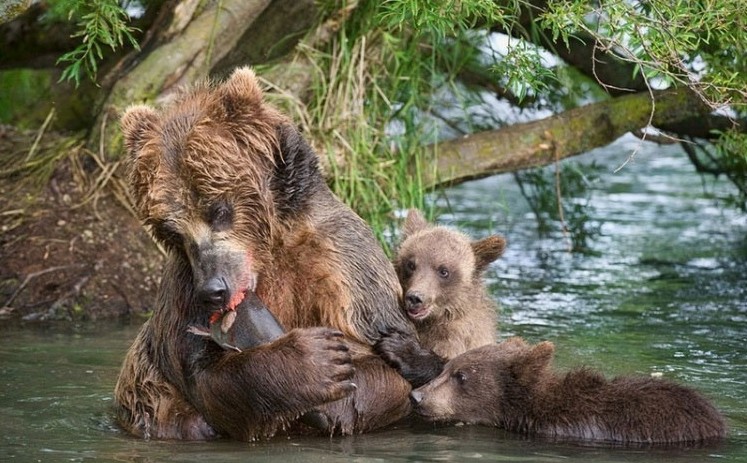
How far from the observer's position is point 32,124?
14164 mm

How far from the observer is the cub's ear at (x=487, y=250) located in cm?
958

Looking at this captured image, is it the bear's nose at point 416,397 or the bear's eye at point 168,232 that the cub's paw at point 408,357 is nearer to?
the bear's nose at point 416,397

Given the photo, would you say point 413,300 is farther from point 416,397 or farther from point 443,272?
point 416,397

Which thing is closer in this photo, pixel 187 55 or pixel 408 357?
pixel 408 357

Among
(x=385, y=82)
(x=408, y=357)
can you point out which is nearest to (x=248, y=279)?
(x=408, y=357)

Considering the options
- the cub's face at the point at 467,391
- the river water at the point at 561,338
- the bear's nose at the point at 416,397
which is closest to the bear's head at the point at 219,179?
the river water at the point at 561,338

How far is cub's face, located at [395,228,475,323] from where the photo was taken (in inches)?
360

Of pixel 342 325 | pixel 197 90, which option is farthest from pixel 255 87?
pixel 342 325

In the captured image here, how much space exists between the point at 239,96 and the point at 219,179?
0.59 m

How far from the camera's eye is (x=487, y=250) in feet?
31.4

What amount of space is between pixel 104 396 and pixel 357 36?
14.6 ft

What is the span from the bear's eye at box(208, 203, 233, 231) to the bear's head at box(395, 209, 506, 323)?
1.79m

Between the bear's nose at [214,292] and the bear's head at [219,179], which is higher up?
the bear's head at [219,179]

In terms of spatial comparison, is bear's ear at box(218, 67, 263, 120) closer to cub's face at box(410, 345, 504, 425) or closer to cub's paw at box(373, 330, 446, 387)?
cub's paw at box(373, 330, 446, 387)
